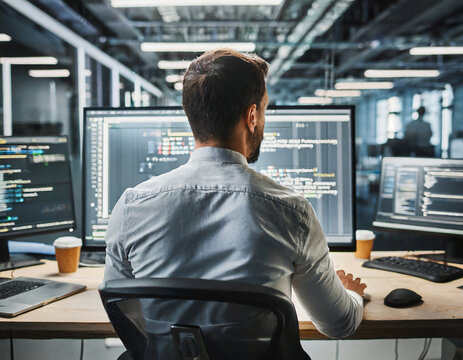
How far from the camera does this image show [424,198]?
1571 millimetres

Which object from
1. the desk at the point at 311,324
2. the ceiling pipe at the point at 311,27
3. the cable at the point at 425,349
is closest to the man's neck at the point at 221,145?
the desk at the point at 311,324

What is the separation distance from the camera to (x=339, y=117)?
1.42m

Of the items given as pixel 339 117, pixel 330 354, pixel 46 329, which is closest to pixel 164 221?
pixel 46 329

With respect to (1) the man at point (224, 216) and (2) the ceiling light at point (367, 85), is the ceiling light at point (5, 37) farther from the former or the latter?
(2) the ceiling light at point (367, 85)

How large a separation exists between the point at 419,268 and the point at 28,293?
1.22m

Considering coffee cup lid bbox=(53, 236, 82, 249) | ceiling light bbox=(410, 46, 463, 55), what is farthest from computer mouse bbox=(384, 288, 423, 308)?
ceiling light bbox=(410, 46, 463, 55)

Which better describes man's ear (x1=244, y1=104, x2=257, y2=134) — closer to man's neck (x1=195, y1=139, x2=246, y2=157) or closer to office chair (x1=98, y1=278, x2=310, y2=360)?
man's neck (x1=195, y1=139, x2=246, y2=157)

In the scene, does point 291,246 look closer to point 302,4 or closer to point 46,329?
point 46,329

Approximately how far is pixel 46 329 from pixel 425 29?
732 centimetres

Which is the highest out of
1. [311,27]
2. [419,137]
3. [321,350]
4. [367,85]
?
[311,27]

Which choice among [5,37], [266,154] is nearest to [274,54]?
[5,37]

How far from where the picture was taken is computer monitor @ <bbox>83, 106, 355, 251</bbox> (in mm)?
1416

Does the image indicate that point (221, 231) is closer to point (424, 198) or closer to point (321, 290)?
point (321, 290)

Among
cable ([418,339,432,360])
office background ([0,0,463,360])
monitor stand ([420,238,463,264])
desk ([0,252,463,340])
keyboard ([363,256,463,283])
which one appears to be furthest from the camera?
office background ([0,0,463,360])
